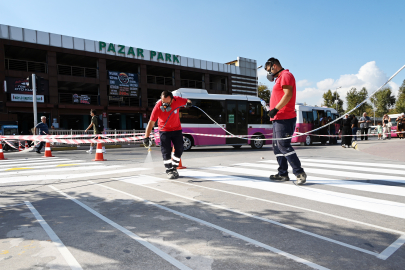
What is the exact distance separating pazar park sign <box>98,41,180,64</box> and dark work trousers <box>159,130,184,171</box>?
27.3 metres

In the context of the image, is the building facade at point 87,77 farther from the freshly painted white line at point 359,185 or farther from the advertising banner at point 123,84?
the freshly painted white line at point 359,185

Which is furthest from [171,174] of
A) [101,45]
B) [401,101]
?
[401,101]

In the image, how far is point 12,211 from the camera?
3781 millimetres

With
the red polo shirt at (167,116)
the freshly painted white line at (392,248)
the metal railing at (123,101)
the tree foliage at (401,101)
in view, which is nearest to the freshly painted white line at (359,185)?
the freshly painted white line at (392,248)

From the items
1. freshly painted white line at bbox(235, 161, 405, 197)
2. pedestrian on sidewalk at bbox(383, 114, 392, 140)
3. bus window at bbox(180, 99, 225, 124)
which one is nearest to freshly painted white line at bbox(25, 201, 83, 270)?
freshly painted white line at bbox(235, 161, 405, 197)

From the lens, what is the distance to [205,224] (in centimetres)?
312

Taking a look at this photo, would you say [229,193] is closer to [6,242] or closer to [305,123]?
[6,242]

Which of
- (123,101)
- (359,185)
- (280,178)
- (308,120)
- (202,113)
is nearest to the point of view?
(359,185)

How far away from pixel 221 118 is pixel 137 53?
20.5m

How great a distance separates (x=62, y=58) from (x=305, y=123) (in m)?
25.7

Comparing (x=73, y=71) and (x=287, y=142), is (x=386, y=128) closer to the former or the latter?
(x=287, y=142)

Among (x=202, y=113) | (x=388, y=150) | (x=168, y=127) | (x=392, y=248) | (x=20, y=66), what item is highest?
(x=20, y=66)

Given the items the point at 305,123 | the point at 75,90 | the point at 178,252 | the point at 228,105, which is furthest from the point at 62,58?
the point at 178,252

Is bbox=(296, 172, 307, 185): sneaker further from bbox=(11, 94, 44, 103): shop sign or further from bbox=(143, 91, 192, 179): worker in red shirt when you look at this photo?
bbox=(11, 94, 44, 103): shop sign
